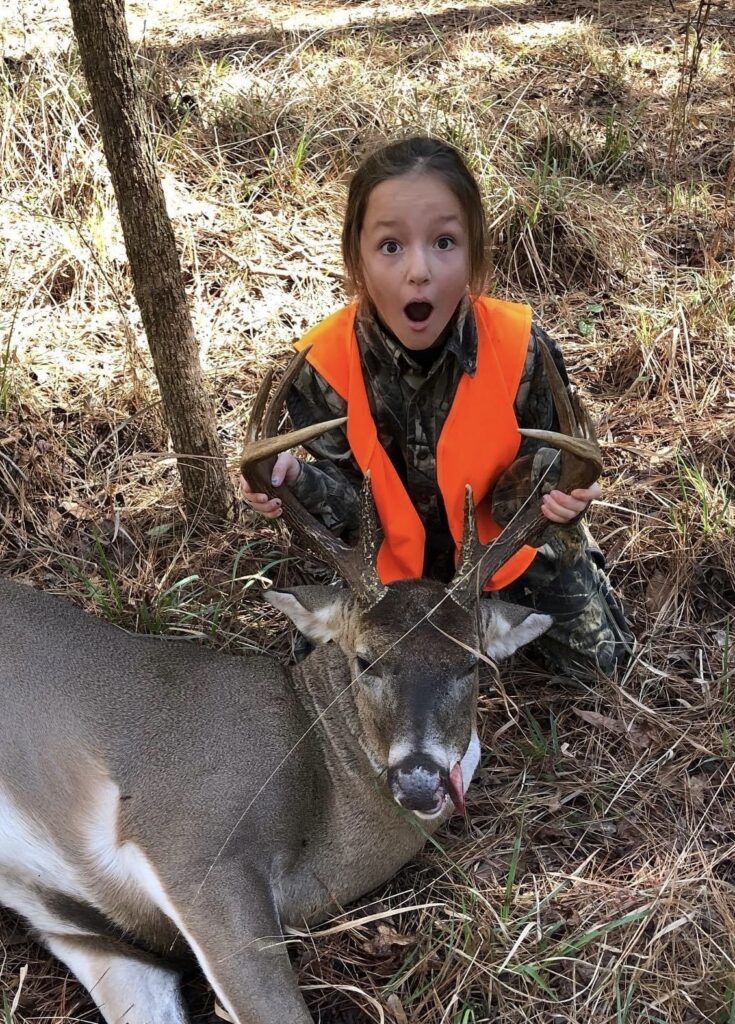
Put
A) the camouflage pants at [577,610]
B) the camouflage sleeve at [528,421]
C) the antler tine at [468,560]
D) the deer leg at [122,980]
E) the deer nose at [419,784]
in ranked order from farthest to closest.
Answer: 1. the camouflage pants at [577,610]
2. the camouflage sleeve at [528,421]
3. the antler tine at [468,560]
4. the deer leg at [122,980]
5. the deer nose at [419,784]

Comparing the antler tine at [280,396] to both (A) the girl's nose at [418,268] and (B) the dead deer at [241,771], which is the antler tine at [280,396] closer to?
(B) the dead deer at [241,771]

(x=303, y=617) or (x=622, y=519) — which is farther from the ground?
(x=303, y=617)

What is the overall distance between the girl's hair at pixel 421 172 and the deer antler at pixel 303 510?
54cm

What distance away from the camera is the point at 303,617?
11.3ft

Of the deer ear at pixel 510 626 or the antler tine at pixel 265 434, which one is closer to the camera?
the antler tine at pixel 265 434

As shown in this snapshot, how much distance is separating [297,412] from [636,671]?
167 centimetres

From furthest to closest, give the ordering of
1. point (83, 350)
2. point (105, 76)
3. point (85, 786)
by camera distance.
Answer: point (83, 350), point (105, 76), point (85, 786)

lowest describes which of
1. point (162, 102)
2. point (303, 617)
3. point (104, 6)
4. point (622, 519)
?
point (622, 519)

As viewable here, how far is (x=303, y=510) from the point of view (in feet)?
10.9

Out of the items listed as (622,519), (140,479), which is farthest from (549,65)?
(140,479)

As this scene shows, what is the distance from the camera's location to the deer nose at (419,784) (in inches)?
107

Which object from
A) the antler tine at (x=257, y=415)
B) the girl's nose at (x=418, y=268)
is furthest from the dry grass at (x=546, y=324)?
the girl's nose at (x=418, y=268)

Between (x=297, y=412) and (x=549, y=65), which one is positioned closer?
(x=297, y=412)

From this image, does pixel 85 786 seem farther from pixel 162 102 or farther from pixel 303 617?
pixel 162 102
